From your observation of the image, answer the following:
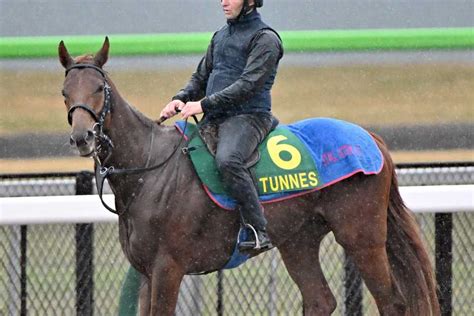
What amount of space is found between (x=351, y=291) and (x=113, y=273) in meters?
1.14

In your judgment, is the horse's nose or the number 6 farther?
the number 6

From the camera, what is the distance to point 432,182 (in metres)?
5.67

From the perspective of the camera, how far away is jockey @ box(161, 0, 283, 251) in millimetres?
4410

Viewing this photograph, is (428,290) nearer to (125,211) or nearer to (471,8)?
(125,211)

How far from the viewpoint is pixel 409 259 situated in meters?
4.86

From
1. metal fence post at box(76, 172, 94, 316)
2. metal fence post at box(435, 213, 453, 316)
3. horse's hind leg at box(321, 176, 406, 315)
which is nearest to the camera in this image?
horse's hind leg at box(321, 176, 406, 315)

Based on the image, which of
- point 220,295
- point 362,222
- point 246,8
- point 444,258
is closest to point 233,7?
point 246,8

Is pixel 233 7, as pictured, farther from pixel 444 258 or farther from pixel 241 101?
pixel 444 258

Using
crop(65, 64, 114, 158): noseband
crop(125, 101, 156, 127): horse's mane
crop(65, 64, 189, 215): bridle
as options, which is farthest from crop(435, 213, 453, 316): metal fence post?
crop(65, 64, 114, 158): noseband

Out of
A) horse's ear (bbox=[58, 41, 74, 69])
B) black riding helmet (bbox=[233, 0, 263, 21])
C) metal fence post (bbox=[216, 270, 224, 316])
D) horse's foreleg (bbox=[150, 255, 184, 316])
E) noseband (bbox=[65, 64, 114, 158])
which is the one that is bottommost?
horse's foreleg (bbox=[150, 255, 184, 316])

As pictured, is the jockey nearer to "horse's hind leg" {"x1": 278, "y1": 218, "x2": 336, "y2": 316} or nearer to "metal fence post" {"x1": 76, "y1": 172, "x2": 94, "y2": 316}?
"horse's hind leg" {"x1": 278, "y1": 218, "x2": 336, "y2": 316}

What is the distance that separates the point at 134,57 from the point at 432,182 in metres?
1.72

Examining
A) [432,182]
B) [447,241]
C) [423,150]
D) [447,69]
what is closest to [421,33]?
[447,69]

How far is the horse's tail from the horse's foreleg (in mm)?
1027
